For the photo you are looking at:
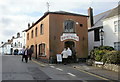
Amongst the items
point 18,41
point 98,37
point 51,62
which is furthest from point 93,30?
point 18,41

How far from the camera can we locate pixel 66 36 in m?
18.8

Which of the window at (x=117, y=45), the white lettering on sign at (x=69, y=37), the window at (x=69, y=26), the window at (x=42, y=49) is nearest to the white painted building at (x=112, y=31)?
the window at (x=117, y=45)

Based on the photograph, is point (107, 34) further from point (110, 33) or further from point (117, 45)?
point (117, 45)

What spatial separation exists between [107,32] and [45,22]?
28.6 feet

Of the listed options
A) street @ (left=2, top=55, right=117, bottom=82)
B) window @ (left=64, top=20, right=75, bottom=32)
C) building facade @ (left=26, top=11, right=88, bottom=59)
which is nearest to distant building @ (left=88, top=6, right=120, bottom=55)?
building facade @ (left=26, top=11, right=88, bottom=59)

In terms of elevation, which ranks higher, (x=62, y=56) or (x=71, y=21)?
(x=71, y=21)

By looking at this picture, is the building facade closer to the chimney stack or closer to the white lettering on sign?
the white lettering on sign

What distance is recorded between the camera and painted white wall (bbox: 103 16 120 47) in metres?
20.7

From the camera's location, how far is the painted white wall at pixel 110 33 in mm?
20719

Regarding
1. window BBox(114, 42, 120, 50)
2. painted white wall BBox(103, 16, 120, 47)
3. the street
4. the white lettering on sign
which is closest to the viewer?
the street

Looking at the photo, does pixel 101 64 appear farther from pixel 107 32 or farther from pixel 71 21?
pixel 107 32

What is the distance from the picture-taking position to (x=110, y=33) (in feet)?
71.0

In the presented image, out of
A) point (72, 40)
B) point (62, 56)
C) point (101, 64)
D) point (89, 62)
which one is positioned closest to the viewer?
point (101, 64)

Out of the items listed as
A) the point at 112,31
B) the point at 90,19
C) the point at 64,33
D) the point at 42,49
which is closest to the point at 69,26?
the point at 64,33
